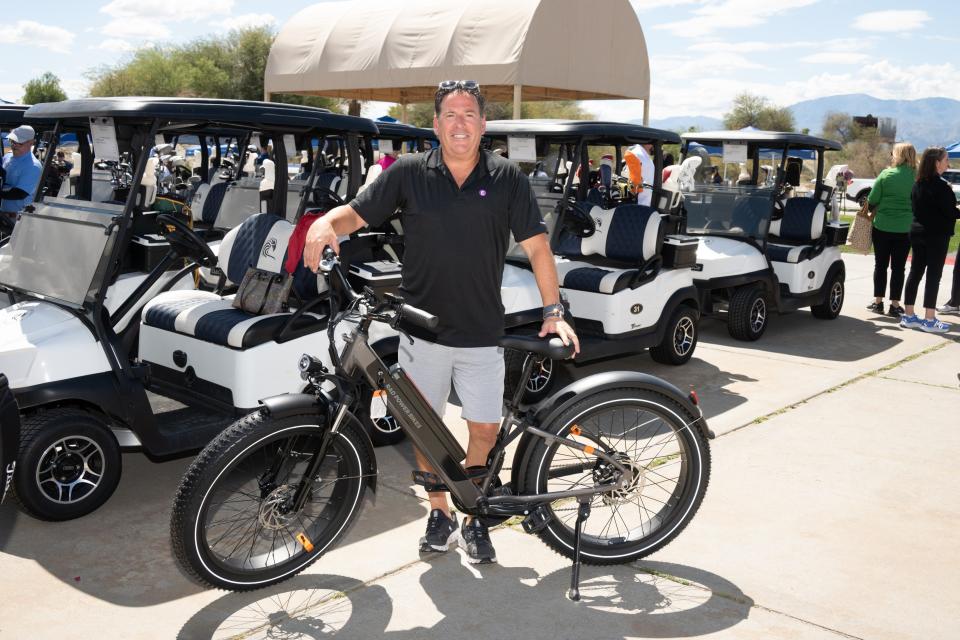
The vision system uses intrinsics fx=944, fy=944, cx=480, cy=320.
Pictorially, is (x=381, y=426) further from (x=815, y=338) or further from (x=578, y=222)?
(x=815, y=338)

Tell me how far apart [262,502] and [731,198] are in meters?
6.72

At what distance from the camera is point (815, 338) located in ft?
28.2

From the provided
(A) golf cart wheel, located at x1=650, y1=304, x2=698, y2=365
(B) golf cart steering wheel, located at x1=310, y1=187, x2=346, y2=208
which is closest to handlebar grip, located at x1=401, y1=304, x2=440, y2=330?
(B) golf cart steering wheel, located at x1=310, y1=187, x2=346, y2=208

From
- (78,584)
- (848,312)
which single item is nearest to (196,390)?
(78,584)

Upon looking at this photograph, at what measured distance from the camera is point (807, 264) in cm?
882

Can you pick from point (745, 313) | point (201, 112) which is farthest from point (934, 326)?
point (201, 112)

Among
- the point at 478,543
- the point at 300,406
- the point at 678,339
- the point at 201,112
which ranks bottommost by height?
the point at 478,543

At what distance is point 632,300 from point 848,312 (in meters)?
4.31

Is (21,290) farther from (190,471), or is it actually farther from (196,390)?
(190,471)

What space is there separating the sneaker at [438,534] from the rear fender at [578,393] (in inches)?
15.5

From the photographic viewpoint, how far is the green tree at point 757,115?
2670 inches

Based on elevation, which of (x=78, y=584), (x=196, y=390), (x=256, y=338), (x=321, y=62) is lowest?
(x=78, y=584)

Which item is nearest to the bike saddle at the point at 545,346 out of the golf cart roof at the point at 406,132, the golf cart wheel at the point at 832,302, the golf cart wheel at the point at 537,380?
the golf cart wheel at the point at 537,380

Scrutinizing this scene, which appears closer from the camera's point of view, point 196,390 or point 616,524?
point 616,524
